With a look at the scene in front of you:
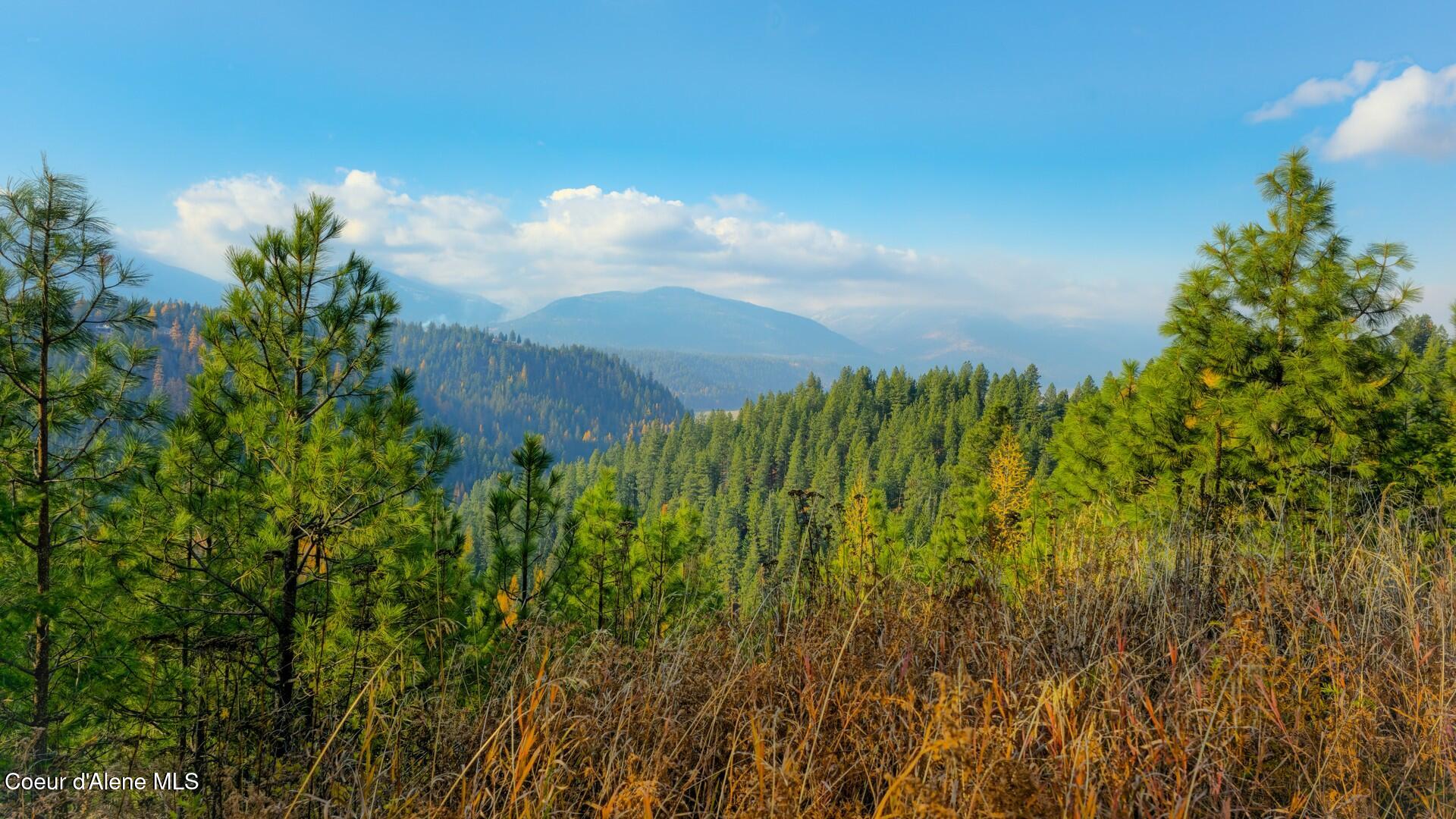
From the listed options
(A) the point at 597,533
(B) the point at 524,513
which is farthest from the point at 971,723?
(A) the point at 597,533

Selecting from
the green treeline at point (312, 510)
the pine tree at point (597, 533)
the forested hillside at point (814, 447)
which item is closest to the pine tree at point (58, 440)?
the green treeline at point (312, 510)

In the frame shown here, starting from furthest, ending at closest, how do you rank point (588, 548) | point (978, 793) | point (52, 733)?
1. point (588, 548)
2. point (52, 733)
3. point (978, 793)

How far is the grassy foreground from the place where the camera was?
1725 mm

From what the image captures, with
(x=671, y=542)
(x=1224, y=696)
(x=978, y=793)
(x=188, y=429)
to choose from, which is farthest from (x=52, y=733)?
(x=671, y=542)

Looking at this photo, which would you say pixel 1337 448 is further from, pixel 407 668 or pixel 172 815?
pixel 172 815

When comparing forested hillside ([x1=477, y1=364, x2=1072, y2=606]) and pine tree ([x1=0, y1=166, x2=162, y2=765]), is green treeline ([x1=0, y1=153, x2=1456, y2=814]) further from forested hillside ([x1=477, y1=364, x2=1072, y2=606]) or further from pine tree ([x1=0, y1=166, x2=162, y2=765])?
forested hillside ([x1=477, y1=364, x2=1072, y2=606])

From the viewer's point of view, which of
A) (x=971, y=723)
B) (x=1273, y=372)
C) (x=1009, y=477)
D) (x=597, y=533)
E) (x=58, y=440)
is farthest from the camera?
(x=1009, y=477)

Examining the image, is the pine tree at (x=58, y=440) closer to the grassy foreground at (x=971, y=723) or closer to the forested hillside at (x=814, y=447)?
the grassy foreground at (x=971, y=723)

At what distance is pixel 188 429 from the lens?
6152mm

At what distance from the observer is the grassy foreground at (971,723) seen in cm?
172

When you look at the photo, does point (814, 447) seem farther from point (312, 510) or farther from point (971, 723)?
point (971, 723)

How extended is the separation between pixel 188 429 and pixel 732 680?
6551mm

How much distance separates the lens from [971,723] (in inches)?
82.8

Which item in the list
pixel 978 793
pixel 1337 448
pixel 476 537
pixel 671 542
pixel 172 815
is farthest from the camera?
pixel 476 537
